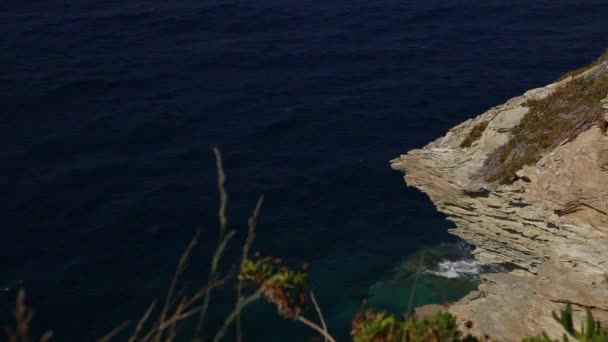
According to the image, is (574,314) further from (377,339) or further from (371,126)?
(371,126)

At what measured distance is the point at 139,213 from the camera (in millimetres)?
49312

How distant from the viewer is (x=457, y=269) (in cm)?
4594

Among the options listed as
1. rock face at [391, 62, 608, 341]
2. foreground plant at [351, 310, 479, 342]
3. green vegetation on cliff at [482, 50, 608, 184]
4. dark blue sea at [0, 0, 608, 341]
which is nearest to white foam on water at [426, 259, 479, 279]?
dark blue sea at [0, 0, 608, 341]

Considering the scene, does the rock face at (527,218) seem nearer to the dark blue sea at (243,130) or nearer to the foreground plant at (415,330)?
the dark blue sea at (243,130)

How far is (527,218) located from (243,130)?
3256 cm

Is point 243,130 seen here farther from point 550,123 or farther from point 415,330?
point 415,330

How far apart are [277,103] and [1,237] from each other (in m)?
22.0

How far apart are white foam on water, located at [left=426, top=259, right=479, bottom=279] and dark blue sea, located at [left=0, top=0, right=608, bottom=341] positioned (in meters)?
0.18

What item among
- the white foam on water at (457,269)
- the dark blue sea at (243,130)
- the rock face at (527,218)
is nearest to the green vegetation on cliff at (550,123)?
the rock face at (527,218)

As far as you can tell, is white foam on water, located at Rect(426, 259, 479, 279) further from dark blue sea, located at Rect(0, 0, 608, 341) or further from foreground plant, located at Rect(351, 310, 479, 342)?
foreground plant, located at Rect(351, 310, 479, 342)

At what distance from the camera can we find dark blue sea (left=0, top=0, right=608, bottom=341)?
44.8 metres

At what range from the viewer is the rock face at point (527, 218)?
24.0 meters

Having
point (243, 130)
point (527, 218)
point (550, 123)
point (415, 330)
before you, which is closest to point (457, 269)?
point (243, 130)

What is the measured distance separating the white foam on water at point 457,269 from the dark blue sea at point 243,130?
0.18 metres
